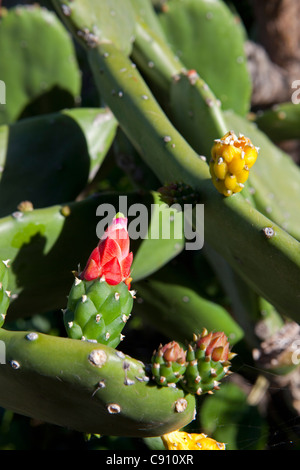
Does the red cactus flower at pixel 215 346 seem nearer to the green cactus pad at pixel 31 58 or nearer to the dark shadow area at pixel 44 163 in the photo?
the dark shadow area at pixel 44 163

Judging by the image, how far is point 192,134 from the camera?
145 centimetres

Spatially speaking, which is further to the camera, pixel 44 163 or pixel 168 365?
pixel 44 163

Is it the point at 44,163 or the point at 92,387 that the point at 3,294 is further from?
→ the point at 44,163

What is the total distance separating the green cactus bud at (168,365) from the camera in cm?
81

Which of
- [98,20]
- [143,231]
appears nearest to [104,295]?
[143,231]

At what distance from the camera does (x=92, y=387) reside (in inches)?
31.0

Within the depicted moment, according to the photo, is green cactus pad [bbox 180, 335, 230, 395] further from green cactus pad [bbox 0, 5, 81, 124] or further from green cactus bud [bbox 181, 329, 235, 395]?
green cactus pad [bbox 0, 5, 81, 124]

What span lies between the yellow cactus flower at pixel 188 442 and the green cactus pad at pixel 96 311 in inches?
8.5

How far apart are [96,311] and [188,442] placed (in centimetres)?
31

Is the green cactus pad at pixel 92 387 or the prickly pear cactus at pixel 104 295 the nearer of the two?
the green cactus pad at pixel 92 387

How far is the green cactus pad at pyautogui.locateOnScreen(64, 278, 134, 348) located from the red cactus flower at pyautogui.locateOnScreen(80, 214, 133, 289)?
1 cm

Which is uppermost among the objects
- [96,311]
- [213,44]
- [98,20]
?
[98,20]

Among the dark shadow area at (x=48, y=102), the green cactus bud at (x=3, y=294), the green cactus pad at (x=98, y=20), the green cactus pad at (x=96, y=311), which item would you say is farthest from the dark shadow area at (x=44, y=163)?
the green cactus pad at (x=96, y=311)
